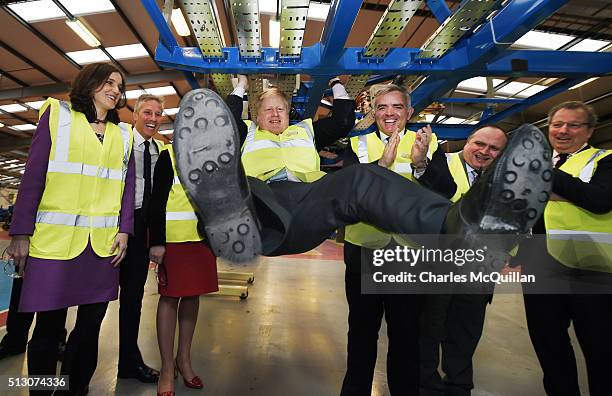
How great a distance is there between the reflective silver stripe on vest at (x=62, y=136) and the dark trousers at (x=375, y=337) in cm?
136

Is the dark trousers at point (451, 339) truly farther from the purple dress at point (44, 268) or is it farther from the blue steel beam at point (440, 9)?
the purple dress at point (44, 268)

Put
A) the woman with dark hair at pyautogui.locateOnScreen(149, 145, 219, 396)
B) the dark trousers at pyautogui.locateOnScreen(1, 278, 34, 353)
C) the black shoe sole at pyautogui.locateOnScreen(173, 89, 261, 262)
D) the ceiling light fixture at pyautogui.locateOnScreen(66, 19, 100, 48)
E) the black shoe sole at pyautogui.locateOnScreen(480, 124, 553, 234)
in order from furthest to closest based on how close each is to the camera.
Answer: the ceiling light fixture at pyautogui.locateOnScreen(66, 19, 100, 48) < the dark trousers at pyautogui.locateOnScreen(1, 278, 34, 353) < the woman with dark hair at pyautogui.locateOnScreen(149, 145, 219, 396) < the black shoe sole at pyautogui.locateOnScreen(173, 89, 261, 262) < the black shoe sole at pyautogui.locateOnScreen(480, 124, 553, 234)

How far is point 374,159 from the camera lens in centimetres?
154

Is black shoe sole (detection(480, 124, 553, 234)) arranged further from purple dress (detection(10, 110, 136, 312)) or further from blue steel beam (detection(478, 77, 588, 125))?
purple dress (detection(10, 110, 136, 312))

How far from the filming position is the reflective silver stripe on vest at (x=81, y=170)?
1359 millimetres

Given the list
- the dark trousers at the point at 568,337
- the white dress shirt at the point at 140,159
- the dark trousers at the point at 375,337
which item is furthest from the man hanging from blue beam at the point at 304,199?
the white dress shirt at the point at 140,159

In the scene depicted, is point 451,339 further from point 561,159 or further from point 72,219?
point 72,219

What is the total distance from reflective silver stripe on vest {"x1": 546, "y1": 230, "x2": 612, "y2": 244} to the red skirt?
185 cm

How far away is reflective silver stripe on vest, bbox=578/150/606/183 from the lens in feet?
4.82

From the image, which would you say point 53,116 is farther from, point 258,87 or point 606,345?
point 606,345

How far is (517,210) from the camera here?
866 mm

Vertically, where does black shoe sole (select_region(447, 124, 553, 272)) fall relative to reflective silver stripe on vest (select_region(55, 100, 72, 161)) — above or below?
below

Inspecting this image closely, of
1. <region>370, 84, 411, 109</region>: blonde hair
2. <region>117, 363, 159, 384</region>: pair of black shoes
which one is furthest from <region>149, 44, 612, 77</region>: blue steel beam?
<region>117, 363, 159, 384</region>: pair of black shoes

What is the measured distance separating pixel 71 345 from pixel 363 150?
1.73 meters
